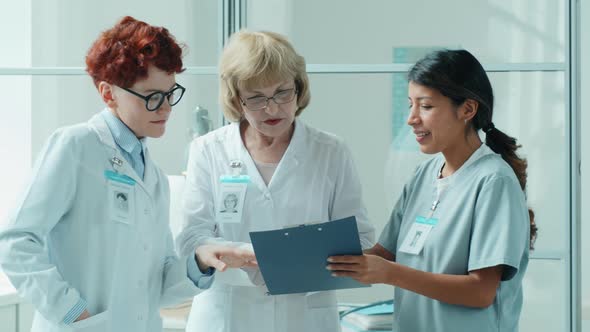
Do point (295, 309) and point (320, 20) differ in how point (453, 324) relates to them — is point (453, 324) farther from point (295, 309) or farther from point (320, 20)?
point (320, 20)

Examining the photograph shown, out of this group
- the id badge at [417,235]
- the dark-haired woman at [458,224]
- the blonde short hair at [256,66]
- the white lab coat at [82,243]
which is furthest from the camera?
the blonde short hair at [256,66]

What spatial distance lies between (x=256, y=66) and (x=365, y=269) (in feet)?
2.25

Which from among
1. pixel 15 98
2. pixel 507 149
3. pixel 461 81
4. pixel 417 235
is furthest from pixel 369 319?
pixel 15 98

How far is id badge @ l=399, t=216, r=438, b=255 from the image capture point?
192 cm

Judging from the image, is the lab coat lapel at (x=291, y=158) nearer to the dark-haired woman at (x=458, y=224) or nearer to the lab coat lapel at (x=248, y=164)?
the lab coat lapel at (x=248, y=164)

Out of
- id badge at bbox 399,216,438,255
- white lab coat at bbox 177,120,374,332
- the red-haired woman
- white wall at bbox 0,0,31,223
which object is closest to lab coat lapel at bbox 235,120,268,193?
white lab coat at bbox 177,120,374,332

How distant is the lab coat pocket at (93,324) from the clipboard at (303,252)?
0.42 meters

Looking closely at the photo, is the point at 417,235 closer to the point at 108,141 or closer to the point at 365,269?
the point at 365,269

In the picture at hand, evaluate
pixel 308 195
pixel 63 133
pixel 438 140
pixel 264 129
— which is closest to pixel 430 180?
pixel 438 140

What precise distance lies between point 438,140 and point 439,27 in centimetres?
164

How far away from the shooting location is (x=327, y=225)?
5.65ft

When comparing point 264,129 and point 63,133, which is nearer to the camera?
point 63,133

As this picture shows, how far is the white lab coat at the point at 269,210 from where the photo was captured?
211cm

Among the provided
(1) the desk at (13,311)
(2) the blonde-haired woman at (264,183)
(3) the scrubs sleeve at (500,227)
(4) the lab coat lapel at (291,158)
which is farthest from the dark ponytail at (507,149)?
(1) the desk at (13,311)
